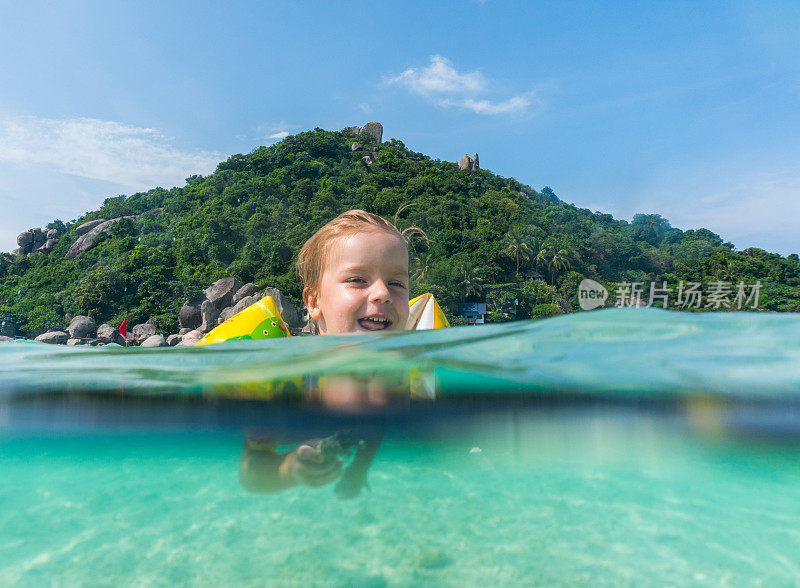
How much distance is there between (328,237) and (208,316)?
44.7 metres

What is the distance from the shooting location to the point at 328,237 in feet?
14.7

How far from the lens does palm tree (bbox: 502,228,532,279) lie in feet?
191

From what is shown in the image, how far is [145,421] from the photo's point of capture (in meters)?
2.65

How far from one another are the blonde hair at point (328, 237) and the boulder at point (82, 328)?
5115 cm

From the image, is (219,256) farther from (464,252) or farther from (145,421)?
(145,421)

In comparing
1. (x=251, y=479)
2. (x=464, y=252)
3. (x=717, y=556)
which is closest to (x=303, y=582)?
(x=251, y=479)

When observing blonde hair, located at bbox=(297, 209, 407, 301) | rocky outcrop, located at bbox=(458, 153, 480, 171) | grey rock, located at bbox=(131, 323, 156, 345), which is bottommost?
grey rock, located at bbox=(131, 323, 156, 345)

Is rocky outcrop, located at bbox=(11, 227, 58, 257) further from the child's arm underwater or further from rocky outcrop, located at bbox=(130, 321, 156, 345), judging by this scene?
the child's arm underwater

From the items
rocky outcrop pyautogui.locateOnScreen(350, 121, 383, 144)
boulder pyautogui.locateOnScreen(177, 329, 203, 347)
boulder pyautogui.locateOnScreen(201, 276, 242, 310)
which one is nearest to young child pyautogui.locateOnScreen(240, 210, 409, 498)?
boulder pyautogui.locateOnScreen(177, 329, 203, 347)

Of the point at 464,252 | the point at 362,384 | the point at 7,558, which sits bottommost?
the point at 7,558

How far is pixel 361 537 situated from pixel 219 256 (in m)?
61.1

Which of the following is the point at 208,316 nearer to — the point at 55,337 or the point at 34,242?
the point at 55,337

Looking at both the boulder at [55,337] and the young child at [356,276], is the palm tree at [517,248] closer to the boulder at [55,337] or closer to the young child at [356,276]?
the boulder at [55,337]

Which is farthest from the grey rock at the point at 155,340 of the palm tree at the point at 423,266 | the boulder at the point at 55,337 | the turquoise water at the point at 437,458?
the turquoise water at the point at 437,458
